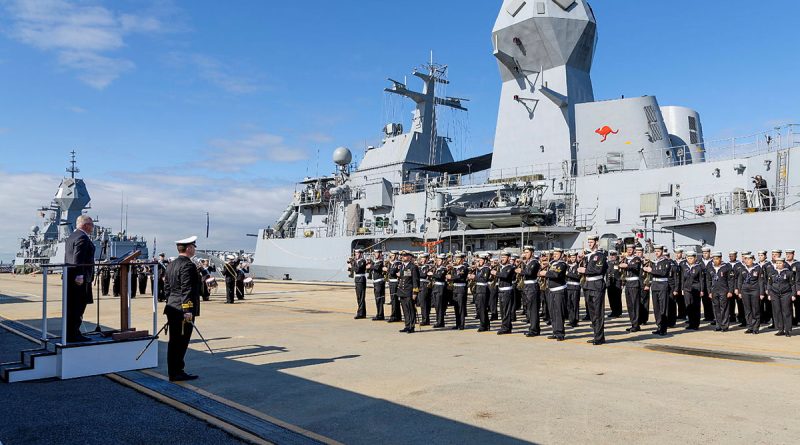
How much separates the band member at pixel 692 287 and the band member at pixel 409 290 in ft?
16.1

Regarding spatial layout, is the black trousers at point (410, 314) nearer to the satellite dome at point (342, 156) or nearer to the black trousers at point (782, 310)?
the black trousers at point (782, 310)

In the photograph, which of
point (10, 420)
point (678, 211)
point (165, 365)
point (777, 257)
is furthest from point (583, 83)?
point (10, 420)

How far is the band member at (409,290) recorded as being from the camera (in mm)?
9961

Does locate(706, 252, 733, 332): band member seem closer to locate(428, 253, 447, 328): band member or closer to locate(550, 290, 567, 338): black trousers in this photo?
locate(550, 290, 567, 338): black trousers

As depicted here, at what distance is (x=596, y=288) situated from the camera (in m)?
8.88

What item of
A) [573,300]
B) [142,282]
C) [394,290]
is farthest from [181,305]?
[142,282]

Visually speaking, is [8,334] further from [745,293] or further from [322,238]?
[322,238]

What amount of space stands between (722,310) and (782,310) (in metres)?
0.93

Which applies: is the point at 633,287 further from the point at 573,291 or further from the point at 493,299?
the point at 493,299

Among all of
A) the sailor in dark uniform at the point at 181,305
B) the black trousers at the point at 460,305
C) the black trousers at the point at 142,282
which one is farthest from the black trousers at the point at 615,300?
the black trousers at the point at 142,282

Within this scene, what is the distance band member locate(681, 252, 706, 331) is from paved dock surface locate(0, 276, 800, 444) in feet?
2.81

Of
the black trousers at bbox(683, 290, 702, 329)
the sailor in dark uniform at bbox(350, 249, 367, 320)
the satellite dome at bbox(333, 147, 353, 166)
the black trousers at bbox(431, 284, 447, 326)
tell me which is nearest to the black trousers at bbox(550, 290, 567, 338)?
the black trousers at bbox(431, 284, 447, 326)

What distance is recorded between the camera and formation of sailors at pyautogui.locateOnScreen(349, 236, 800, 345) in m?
9.16

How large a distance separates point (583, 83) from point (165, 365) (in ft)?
66.9
